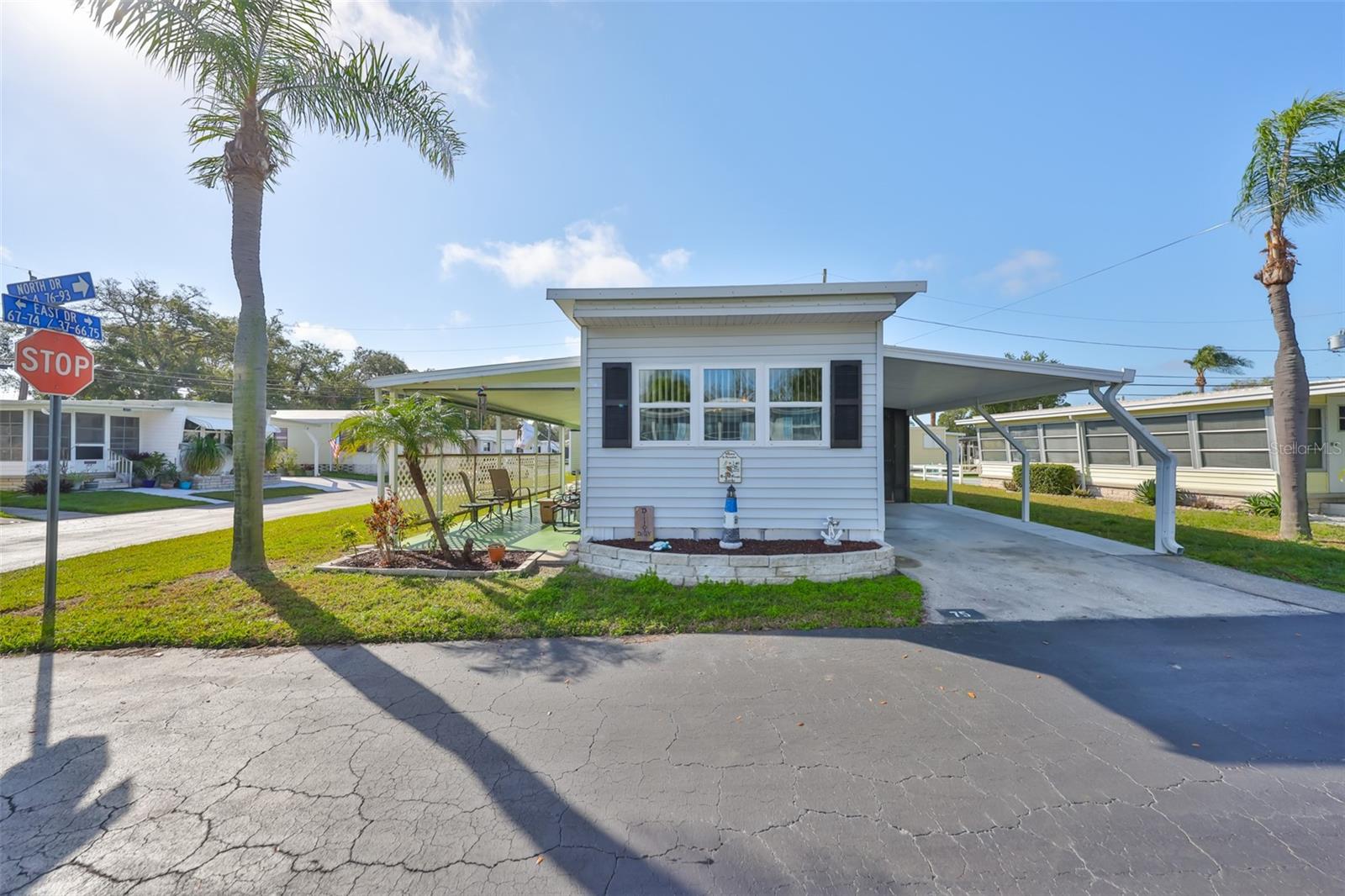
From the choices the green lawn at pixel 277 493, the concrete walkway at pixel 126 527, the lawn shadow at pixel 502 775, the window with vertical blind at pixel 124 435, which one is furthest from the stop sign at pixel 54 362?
the window with vertical blind at pixel 124 435

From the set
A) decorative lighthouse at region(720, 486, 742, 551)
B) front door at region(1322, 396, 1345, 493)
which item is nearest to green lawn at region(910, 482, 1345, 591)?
front door at region(1322, 396, 1345, 493)

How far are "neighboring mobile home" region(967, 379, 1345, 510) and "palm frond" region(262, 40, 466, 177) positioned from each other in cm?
1506

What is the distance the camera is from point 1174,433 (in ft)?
43.7

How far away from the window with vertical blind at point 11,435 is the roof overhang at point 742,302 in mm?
20568

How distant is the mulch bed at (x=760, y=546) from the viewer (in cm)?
602

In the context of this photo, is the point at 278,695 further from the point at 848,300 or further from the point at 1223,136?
the point at 1223,136

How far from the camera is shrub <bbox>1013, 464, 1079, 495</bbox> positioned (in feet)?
52.4

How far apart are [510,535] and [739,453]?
466cm

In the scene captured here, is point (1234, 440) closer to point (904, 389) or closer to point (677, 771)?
point (904, 389)

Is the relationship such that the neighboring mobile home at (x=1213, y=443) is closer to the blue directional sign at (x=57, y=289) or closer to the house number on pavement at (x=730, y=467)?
the house number on pavement at (x=730, y=467)

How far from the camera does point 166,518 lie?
11.0m

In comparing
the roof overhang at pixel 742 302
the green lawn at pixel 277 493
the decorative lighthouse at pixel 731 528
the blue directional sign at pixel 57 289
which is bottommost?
the green lawn at pixel 277 493

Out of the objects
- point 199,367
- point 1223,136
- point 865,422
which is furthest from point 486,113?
point 199,367

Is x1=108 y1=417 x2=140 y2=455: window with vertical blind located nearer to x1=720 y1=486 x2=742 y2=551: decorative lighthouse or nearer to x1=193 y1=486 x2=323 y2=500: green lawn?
x1=193 y1=486 x2=323 y2=500: green lawn
